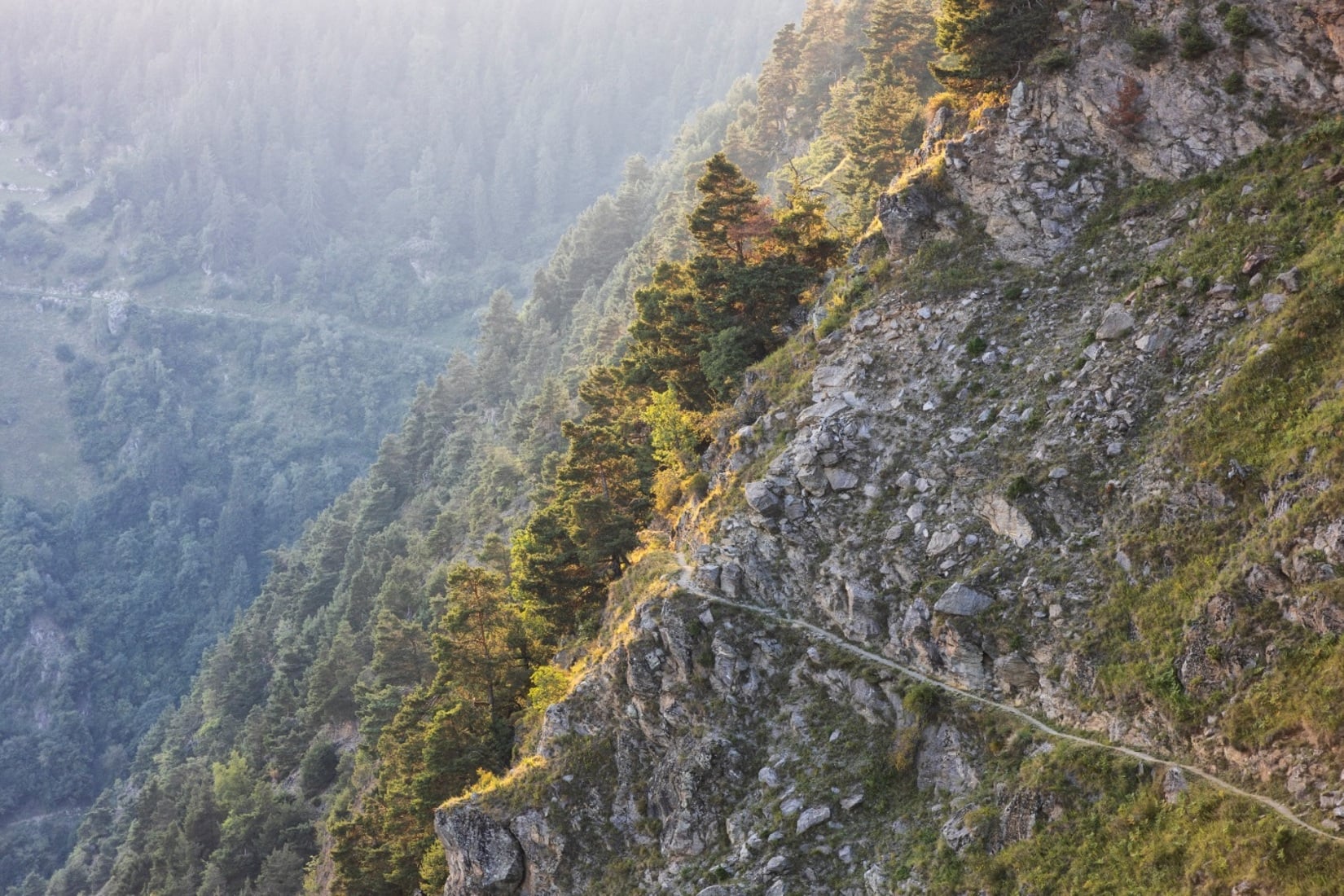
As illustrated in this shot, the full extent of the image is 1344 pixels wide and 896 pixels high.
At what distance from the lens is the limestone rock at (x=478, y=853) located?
A: 35406 millimetres

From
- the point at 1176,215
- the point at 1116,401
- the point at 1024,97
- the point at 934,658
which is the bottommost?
the point at 934,658

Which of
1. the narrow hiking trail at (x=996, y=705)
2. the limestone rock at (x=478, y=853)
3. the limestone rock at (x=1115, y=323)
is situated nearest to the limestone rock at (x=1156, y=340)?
the limestone rock at (x=1115, y=323)

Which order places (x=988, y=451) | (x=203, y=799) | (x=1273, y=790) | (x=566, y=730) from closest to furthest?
(x=1273, y=790)
(x=988, y=451)
(x=566, y=730)
(x=203, y=799)

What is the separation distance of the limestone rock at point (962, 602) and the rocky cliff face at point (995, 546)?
0.35 ft

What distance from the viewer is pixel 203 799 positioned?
267ft

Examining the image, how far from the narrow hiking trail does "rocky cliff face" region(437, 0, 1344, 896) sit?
22 cm

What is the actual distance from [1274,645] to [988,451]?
10863 mm

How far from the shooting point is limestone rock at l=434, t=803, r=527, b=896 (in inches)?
1394

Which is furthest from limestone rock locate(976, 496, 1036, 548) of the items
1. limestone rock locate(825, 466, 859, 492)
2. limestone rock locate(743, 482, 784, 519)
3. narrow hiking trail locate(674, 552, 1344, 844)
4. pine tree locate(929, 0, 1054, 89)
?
pine tree locate(929, 0, 1054, 89)

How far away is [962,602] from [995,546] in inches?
79.3

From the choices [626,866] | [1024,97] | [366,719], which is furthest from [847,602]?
[366,719]

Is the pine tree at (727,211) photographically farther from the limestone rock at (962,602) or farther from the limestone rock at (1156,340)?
the limestone rock at (962,602)

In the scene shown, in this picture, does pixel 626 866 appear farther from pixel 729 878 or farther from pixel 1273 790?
pixel 1273 790

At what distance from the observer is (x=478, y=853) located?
1423 inches
